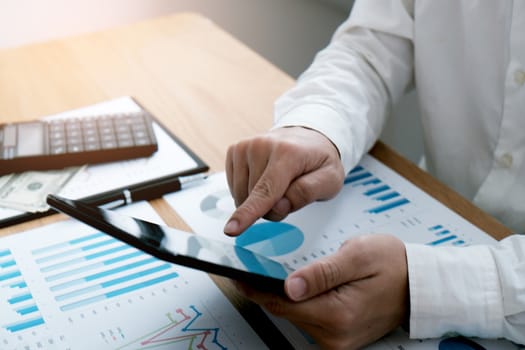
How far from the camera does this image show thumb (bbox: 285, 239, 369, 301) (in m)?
0.52

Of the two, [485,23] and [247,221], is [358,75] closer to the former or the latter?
[485,23]

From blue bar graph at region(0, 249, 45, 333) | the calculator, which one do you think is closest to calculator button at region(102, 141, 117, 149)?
the calculator

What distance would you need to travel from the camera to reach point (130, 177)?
783 mm

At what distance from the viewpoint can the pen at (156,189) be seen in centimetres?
74

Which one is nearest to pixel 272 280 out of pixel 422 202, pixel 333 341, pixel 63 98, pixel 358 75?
pixel 333 341

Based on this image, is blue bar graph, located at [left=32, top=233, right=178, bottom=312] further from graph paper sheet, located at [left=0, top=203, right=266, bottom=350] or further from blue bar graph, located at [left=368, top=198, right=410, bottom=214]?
blue bar graph, located at [left=368, top=198, right=410, bottom=214]

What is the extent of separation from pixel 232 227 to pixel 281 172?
0.09 meters

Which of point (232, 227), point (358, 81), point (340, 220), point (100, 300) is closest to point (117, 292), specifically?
point (100, 300)

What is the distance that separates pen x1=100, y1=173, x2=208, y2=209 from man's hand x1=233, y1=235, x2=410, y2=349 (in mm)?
242

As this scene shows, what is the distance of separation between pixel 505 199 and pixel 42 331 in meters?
0.60

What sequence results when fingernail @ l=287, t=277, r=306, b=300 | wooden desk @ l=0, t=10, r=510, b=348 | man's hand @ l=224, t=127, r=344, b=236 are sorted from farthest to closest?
wooden desk @ l=0, t=10, r=510, b=348
man's hand @ l=224, t=127, r=344, b=236
fingernail @ l=287, t=277, r=306, b=300

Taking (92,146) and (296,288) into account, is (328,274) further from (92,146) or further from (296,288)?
(92,146)

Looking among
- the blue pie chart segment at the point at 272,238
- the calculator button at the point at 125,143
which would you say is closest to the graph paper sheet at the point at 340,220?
the blue pie chart segment at the point at 272,238

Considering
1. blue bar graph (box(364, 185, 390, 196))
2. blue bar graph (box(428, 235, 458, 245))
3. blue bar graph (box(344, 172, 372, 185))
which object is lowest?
blue bar graph (box(344, 172, 372, 185))
